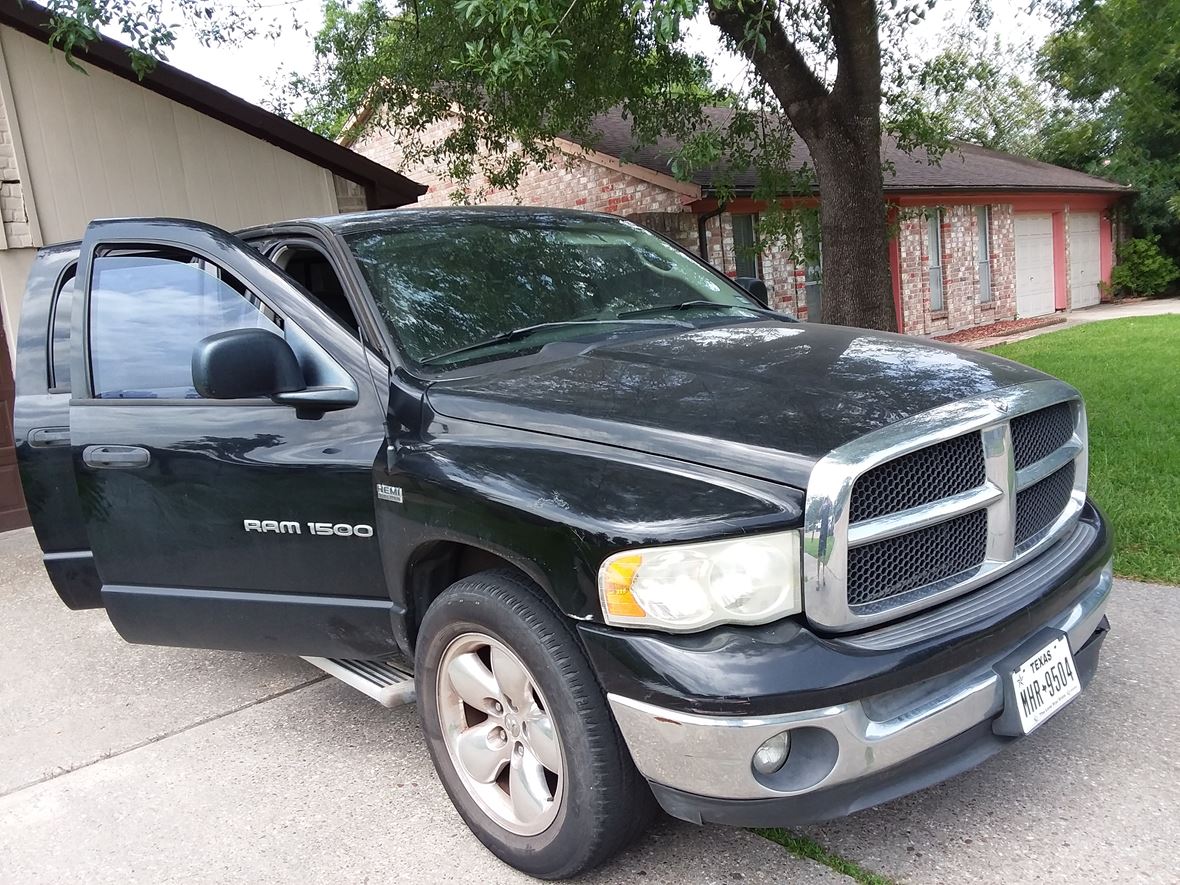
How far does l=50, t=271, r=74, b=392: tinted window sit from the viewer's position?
154 inches

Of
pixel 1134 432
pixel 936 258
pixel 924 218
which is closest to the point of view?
pixel 1134 432

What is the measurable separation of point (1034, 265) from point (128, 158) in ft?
65.9

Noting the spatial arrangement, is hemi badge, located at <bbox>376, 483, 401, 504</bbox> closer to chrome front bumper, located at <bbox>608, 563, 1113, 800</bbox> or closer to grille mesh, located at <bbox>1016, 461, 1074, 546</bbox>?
chrome front bumper, located at <bbox>608, 563, 1113, 800</bbox>

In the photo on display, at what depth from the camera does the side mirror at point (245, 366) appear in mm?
2838

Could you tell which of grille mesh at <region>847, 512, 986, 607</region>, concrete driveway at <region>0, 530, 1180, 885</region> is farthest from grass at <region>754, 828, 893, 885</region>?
grille mesh at <region>847, 512, 986, 607</region>

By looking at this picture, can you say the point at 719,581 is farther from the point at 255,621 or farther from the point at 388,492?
the point at 255,621

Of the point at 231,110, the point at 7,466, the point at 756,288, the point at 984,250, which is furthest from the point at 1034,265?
the point at 7,466

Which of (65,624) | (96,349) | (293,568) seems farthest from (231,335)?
(65,624)

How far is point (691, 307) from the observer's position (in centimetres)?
378

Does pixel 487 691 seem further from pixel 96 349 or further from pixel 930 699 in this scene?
pixel 96 349

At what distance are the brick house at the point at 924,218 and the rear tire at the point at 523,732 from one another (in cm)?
936

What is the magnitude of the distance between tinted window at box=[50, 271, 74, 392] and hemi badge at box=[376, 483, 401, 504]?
179 cm

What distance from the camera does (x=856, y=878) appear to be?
256cm

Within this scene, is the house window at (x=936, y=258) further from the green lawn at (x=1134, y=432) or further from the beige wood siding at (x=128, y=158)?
the beige wood siding at (x=128, y=158)
